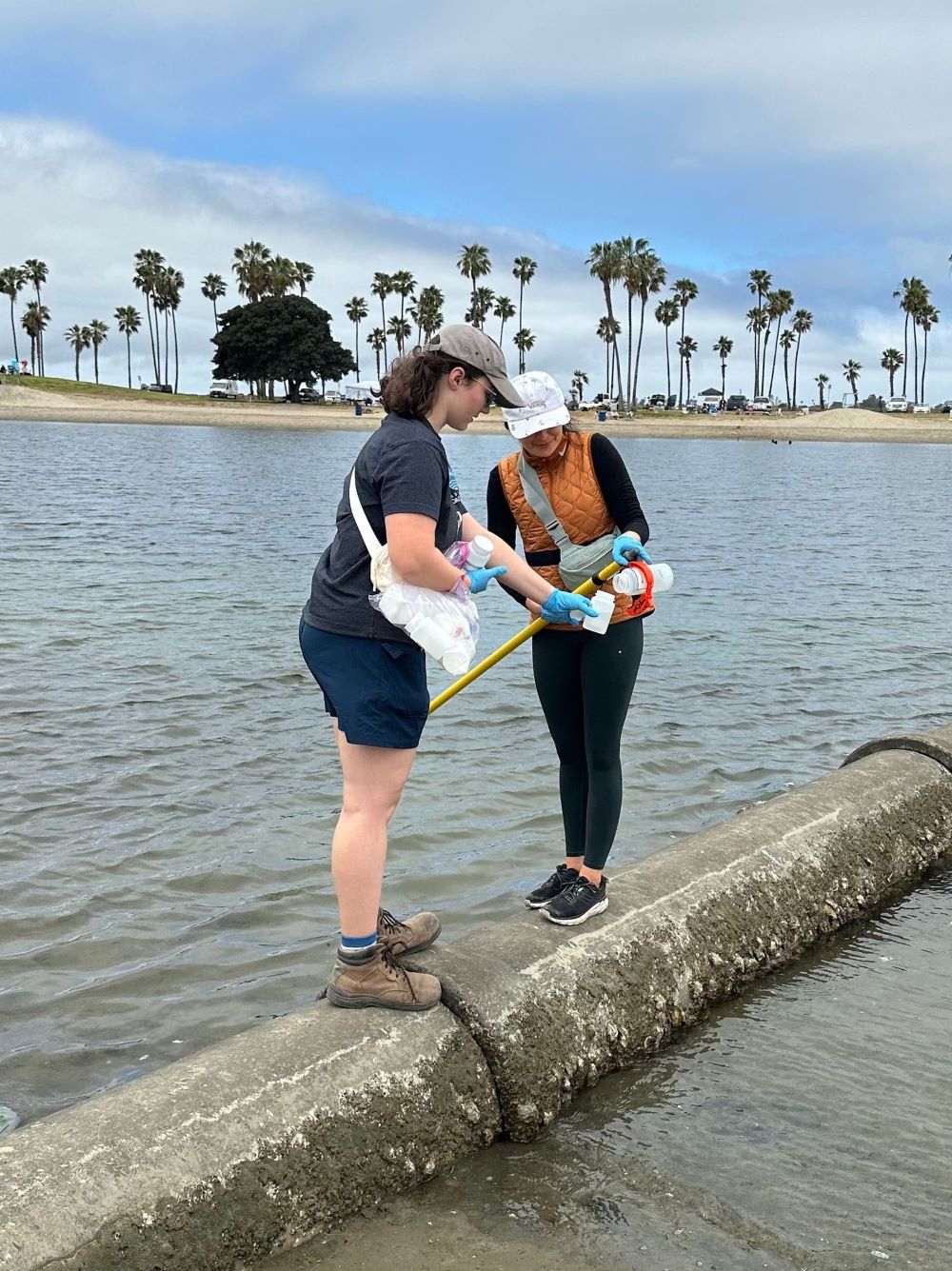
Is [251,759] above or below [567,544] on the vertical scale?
below

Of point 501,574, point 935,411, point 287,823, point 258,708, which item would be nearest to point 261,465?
point 258,708

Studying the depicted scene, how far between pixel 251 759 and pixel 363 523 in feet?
16.4

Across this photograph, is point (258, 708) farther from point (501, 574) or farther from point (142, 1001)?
point (501, 574)

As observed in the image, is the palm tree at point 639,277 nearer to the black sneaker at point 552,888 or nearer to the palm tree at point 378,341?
the palm tree at point 378,341

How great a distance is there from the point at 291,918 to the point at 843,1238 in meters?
3.03

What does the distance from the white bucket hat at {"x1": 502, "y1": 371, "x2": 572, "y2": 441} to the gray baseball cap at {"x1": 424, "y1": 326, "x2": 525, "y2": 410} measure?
23.2 inches

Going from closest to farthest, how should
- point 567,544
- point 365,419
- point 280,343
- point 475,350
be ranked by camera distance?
point 475,350 < point 567,544 < point 365,419 < point 280,343

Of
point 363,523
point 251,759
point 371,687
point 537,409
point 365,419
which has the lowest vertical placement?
point 251,759

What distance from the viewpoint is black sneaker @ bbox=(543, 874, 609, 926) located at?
4141mm

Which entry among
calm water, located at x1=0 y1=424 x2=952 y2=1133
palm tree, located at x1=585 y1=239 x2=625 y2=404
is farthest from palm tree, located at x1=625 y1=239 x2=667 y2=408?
calm water, located at x1=0 y1=424 x2=952 y2=1133

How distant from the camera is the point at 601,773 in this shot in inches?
177

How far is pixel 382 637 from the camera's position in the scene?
3459mm

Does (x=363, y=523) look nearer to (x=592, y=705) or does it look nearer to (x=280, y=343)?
(x=592, y=705)

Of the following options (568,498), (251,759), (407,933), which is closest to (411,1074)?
(407,933)
